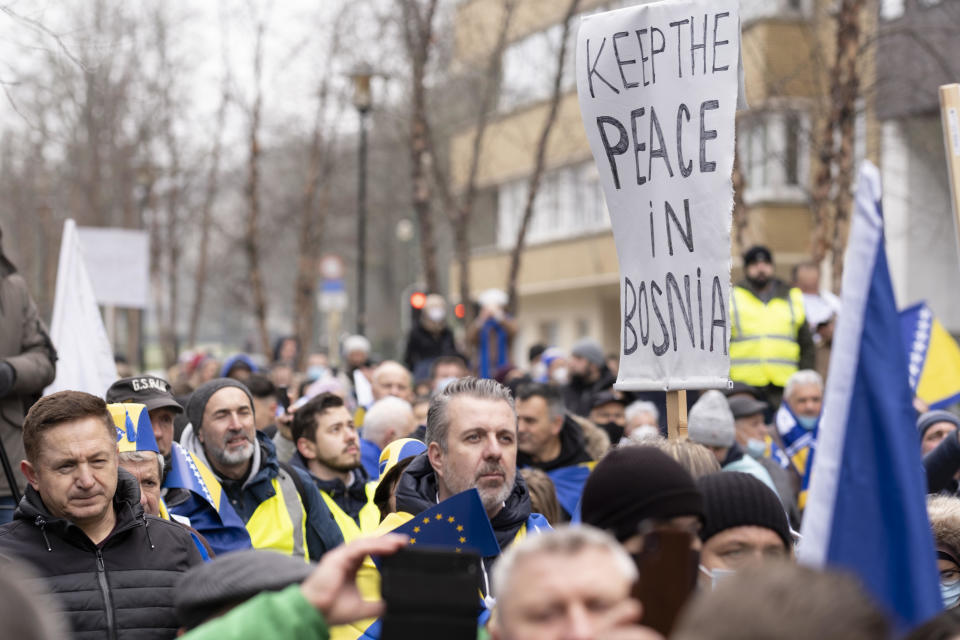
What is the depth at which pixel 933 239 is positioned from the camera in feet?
68.2

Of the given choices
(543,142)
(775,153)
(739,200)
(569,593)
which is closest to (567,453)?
(569,593)

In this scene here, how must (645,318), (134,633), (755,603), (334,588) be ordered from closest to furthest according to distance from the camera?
1. (755,603)
2. (334,588)
3. (134,633)
4. (645,318)

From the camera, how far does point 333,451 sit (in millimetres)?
7859

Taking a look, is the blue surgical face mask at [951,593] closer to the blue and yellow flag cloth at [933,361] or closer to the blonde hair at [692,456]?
the blonde hair at [692,456]

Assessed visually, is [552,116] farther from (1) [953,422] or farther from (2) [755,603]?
(2) [755,603]

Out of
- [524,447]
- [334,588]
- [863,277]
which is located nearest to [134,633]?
[334,588]

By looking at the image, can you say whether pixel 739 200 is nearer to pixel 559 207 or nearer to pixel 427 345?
pixel 427 345

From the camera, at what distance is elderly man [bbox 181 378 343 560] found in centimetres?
669

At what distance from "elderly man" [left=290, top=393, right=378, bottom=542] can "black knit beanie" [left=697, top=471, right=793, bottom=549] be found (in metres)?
4.20

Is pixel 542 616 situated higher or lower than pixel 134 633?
higher

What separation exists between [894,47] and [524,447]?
12.8 m

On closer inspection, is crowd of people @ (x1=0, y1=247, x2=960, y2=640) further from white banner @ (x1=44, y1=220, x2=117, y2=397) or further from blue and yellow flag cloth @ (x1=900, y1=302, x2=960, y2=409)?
blue and yellow flag cloth @ (x1=900, y1=302, x2=960, y2=409)

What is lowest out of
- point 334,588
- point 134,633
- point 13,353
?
point 134,633

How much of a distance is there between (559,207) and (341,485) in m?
23.9
